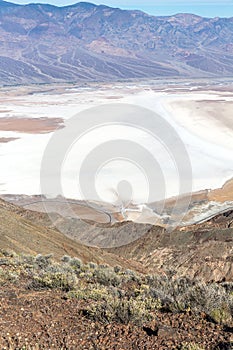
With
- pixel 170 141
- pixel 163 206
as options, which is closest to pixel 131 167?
pixel 163 206

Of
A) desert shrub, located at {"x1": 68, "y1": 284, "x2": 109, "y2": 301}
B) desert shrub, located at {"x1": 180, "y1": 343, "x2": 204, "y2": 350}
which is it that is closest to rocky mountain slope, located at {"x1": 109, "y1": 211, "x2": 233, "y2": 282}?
desert shrub, located at {"x1": 68, "y1": 284, "x2": 109, "y2": 301}

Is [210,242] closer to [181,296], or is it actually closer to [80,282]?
[80,282]

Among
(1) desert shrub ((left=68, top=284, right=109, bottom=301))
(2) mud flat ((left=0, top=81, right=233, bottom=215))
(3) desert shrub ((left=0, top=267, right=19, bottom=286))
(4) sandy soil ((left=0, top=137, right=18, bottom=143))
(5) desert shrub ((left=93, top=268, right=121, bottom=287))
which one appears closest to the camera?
(1) desert shrub ((left=68, top=284, right=109, bottom=301))

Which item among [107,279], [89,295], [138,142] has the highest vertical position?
[89,295]

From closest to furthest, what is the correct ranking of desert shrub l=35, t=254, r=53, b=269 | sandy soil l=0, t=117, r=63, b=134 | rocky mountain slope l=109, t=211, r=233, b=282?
1. desert shrub l=35, t=254, r=53, b=269
2. rocky mountain slope l=109, t=211, r=233, b=282
3. sandy soil l=0, t=117, r=63, b=134

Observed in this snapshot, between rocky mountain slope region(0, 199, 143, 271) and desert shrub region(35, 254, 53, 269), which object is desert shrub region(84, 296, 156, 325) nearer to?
desert shrub region(35, 254, 53, 269)

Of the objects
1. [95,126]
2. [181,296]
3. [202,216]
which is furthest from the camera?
[95,126]

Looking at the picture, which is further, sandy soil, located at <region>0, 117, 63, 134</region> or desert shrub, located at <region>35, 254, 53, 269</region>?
sandy soil, located at <region>0, 117, 63, 134</region>

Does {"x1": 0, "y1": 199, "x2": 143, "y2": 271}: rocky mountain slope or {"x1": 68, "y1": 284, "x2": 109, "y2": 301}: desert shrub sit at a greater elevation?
{"x1": 68, "y1": 284, "x2": 109, "y2": 301}: desert shrub

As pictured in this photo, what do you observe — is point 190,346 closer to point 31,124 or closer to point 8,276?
point 8,276

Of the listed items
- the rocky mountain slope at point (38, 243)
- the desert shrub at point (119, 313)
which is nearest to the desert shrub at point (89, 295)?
the desert shrub at point (119, 313)

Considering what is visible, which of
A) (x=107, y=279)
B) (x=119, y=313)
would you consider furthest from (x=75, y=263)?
(x=119, y=313)
